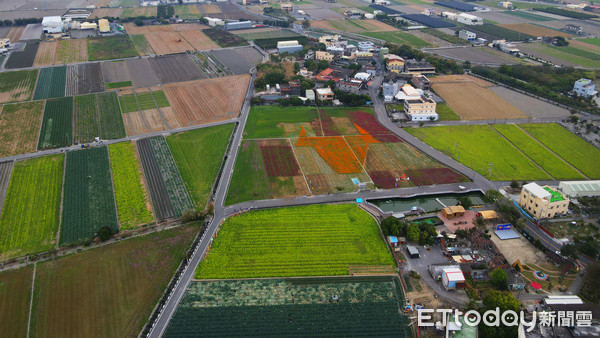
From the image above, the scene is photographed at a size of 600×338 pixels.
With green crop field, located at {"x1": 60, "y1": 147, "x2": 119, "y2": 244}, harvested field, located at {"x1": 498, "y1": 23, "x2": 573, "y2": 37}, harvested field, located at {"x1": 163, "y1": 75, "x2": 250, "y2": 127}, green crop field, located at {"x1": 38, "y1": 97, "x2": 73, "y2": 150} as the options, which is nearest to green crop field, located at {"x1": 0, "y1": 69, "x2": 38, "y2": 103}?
green crop field, located at {"x1": 38, "y1": 97, "x2": 73, "y2": 150}

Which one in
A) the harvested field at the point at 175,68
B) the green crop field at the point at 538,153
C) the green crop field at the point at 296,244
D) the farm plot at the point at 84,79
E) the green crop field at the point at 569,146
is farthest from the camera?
the harvested field at the point at 175,68

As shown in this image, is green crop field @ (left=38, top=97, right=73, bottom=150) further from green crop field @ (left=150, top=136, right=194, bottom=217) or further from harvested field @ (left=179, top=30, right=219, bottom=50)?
harvested field @ (left=179, top=30, right=219, bottom=50)

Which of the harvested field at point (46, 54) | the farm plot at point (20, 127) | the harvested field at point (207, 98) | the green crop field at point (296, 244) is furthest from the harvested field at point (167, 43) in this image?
the green crop field at point (296, 244)

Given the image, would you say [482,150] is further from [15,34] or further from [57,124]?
[15,34]

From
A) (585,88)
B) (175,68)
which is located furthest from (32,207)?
(585,88)

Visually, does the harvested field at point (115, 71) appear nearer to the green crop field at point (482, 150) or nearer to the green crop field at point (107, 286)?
the green crop field at point (107, 286)

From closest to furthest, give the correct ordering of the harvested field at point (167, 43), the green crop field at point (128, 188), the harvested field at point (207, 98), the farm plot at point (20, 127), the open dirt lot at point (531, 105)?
the green crop field at point (128, 188) → the farm plot at point (20, 127) → the harvested field at point (207, 98) → the open dirt lot at point (531, 105) → the harvested field at point (167, 43)
